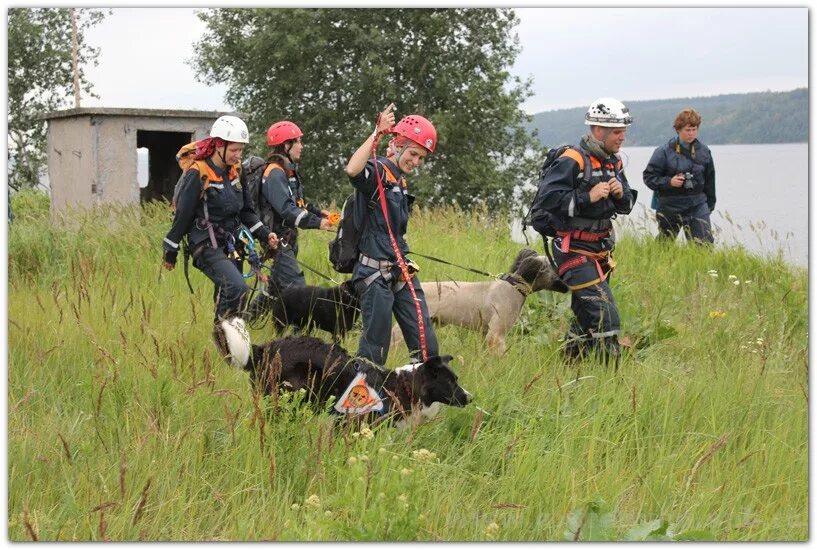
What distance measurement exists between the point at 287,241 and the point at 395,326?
75.7 inches

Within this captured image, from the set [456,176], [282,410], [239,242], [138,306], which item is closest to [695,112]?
[239,242]

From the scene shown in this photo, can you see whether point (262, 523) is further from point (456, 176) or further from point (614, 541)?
point (456, 176)

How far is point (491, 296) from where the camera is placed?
862cm

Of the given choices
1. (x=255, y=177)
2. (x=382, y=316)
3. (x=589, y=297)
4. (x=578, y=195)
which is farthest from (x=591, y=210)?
(x=255, y=177)

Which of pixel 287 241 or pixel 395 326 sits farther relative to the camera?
pixel 287 241

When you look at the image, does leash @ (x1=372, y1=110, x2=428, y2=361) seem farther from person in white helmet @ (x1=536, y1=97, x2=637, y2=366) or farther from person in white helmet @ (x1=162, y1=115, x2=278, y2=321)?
person in white helmet @ (x1=162, y1=115, x2=278, y2=321)

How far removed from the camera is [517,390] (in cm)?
639

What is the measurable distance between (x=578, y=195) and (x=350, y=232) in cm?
189

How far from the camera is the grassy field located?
455cm

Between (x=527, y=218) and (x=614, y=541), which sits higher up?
(x=527, y=218)

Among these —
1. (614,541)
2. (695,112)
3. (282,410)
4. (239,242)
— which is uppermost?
(695,112)

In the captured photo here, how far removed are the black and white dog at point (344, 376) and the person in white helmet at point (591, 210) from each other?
6.03ft

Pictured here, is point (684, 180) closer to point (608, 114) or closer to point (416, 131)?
point (608, 114)

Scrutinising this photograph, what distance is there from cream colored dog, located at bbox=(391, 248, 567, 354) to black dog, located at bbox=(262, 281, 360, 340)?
2.68 ft
